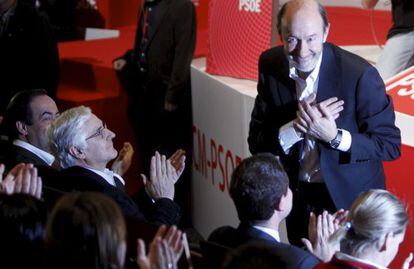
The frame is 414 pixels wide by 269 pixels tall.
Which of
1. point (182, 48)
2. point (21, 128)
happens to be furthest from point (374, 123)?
point (182, 48)

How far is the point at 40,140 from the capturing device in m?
4.03

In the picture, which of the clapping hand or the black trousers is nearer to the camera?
the clapping hand

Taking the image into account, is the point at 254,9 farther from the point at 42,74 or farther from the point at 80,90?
the point at 80,90

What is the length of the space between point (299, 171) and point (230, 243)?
72cm

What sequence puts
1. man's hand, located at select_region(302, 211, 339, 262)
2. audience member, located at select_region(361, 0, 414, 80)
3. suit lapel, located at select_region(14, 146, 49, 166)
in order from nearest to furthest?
man's hand, located at select_region(302, 211, 339, 262)
suit lapel, located at select_region(14, 146, 49, 166)
audience member, located at select_region(361, 0, 414, 80)

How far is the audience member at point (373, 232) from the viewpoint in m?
2.60

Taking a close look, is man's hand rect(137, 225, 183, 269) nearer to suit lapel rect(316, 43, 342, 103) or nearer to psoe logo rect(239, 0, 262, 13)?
suit lapel rect(316, 43, 342, 103)

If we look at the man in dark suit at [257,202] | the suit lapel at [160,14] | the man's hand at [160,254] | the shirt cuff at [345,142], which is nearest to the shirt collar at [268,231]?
the man in dark suit at [257,202]

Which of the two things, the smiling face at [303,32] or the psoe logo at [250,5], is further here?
the psoe logo at [250,5]

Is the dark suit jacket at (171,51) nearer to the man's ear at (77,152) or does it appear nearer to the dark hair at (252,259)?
the man's ear at (77,152)

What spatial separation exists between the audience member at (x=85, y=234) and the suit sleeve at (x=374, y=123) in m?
1.20

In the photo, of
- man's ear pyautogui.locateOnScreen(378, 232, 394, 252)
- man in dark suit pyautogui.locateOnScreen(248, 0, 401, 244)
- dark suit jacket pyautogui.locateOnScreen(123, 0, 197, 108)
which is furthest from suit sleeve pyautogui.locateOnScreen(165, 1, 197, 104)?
man's ear pyautogui.locateOnScreen(378, 232, 394, 252)

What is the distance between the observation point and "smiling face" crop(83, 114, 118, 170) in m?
3.49

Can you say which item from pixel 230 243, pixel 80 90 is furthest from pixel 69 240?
pixel 80 90
